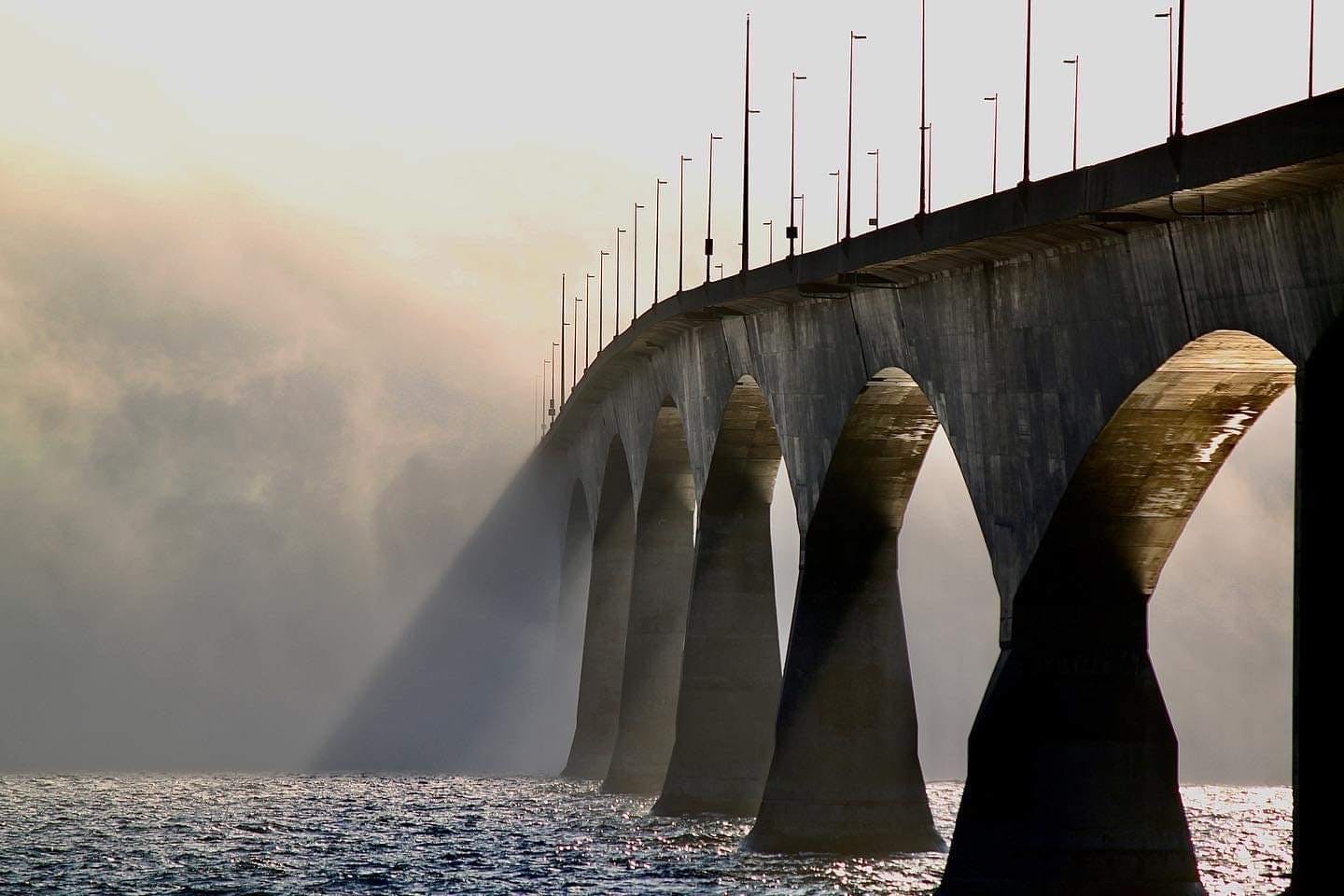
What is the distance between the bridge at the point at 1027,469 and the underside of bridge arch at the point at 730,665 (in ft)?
0.21

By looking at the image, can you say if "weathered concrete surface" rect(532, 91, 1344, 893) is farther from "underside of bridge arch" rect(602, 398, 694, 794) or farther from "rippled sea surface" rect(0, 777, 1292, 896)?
"underside of bridge arch" rect(602, 398, 694, 794)

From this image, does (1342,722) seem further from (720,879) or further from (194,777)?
(194,777)

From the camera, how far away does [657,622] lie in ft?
211

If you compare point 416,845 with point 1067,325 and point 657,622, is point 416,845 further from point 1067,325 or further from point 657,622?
point 1067,325

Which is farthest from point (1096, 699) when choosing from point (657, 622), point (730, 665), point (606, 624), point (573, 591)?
point (573, 591)

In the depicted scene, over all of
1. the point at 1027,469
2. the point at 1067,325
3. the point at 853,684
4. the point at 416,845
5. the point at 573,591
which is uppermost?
the point at 573,591

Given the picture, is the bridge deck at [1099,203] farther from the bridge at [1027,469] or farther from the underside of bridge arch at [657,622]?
the underside of bridge arch at [657,622]

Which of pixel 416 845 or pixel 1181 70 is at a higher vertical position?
pixel 1181 70

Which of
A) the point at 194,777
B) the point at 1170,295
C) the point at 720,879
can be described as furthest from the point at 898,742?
the point at 194,777

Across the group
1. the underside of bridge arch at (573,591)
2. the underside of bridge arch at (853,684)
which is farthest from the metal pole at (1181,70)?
the underside of bridge arch at (573,591)

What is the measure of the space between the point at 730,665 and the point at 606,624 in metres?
24.3

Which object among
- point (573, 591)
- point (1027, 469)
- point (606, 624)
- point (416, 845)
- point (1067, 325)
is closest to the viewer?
point (1067, 325)

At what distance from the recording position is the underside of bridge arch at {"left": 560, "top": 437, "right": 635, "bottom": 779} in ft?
246

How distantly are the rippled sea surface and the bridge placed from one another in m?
2.58
